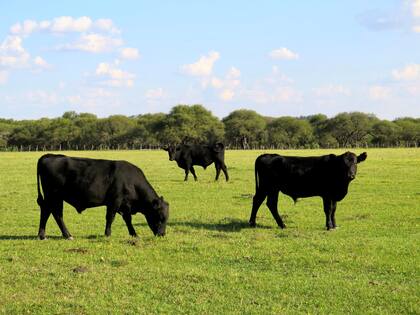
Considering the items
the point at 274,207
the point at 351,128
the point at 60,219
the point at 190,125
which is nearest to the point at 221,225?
the point at 274,207

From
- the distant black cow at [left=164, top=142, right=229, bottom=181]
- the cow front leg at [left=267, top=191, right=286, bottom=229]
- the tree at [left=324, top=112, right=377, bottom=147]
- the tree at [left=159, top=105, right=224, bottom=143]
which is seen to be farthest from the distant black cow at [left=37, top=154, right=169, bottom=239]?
the tree at [left=324, top=112, right=377, bottom=147]

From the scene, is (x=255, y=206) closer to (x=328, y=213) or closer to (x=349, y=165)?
(x=328, y=213)

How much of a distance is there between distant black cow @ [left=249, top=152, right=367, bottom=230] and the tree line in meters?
106

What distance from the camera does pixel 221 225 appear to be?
13914 millimetres

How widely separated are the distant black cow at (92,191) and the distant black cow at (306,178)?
9.87 feet

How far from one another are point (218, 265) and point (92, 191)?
3796 mm

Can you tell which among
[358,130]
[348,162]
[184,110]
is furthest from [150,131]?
[348,162]

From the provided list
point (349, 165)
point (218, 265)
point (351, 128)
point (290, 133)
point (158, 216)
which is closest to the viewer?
point (218, 265)

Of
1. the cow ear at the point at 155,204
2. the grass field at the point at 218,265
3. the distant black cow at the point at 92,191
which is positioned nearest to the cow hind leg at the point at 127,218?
the distant black cow at the point at 92,191

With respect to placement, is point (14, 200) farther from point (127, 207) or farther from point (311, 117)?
point (311, 117)

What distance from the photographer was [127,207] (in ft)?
39.5

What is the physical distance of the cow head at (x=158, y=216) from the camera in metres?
11.9

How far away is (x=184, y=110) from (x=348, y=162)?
Answer: 112 meters

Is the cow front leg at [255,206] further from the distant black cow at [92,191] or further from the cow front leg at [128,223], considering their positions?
the cow front leg at [128,223]
